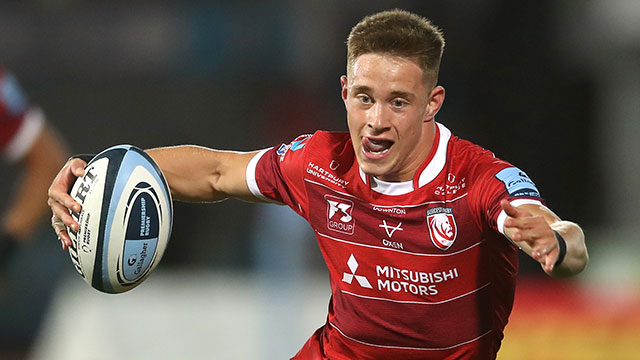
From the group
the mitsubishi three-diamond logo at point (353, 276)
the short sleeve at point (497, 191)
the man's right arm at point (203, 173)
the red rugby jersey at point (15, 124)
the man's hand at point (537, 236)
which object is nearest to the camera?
the man's hand at point (537, 236)

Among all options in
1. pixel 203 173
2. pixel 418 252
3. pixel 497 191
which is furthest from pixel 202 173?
pixel 497 191

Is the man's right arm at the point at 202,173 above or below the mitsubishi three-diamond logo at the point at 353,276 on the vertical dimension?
above

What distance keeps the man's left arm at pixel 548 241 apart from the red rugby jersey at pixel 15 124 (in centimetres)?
499

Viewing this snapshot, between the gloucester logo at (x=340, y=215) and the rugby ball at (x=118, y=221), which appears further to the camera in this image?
the gloucester logo at (x=340, y=215)

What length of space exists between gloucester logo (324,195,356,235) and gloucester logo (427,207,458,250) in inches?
16.5

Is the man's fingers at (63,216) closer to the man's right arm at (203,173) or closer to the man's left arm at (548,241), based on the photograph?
the man's right arm at (203,173)

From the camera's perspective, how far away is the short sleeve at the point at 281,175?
449cm

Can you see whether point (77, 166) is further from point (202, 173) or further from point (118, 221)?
point (202, 173)

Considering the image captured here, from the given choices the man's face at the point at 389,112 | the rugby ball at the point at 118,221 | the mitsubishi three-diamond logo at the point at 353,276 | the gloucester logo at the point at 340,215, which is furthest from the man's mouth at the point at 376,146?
the rugby ball at the point at 118,221

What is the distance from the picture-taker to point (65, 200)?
4.10 metres

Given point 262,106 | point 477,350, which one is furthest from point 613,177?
point 477,350

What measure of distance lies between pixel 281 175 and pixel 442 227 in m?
0.97

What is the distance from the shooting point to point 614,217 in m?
11.8

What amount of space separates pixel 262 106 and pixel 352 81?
24.5 feet
